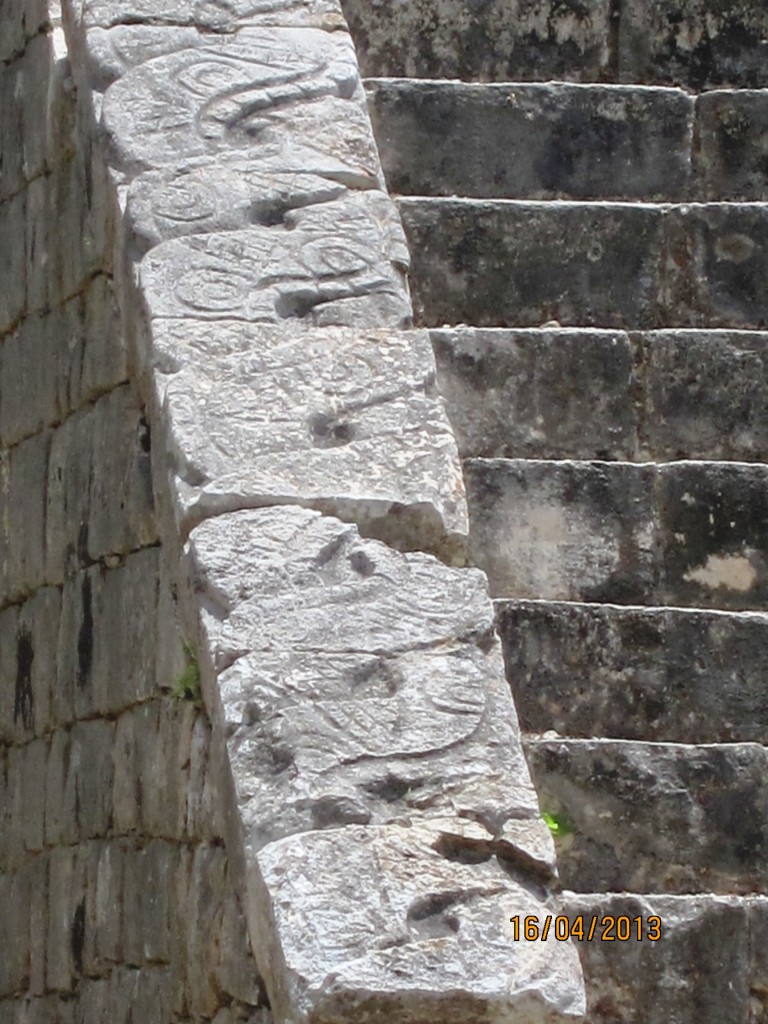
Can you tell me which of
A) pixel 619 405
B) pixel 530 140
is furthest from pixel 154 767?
pixel 530 140

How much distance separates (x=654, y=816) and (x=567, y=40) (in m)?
2.65

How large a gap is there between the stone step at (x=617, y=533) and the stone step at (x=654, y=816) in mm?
506

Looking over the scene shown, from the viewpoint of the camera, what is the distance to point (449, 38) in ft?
18.9

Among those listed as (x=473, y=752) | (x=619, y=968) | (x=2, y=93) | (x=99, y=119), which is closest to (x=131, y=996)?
(x=619, y=968)

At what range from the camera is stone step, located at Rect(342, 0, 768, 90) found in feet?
18.9

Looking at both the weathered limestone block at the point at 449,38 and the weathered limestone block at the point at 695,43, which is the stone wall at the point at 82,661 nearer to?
the weathered limestone block at the point at 449,38

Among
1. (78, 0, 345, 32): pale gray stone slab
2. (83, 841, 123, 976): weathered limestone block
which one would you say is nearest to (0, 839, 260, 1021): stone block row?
(83, 841, 123, 976): weathered limestone block

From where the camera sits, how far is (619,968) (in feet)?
12.5

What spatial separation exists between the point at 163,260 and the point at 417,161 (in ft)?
3.77

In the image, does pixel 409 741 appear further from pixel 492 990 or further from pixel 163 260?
pixel 163 260

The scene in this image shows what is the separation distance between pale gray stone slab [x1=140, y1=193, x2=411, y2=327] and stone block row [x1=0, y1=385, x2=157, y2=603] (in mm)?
460

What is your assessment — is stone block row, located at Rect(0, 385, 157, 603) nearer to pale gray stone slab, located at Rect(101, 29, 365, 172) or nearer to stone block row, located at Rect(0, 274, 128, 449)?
stone block row, located at Rect(0, 274, 128, 449)

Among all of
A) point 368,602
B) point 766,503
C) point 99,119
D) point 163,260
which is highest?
point 99,119

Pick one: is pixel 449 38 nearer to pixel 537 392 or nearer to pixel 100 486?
pixel 537 392
